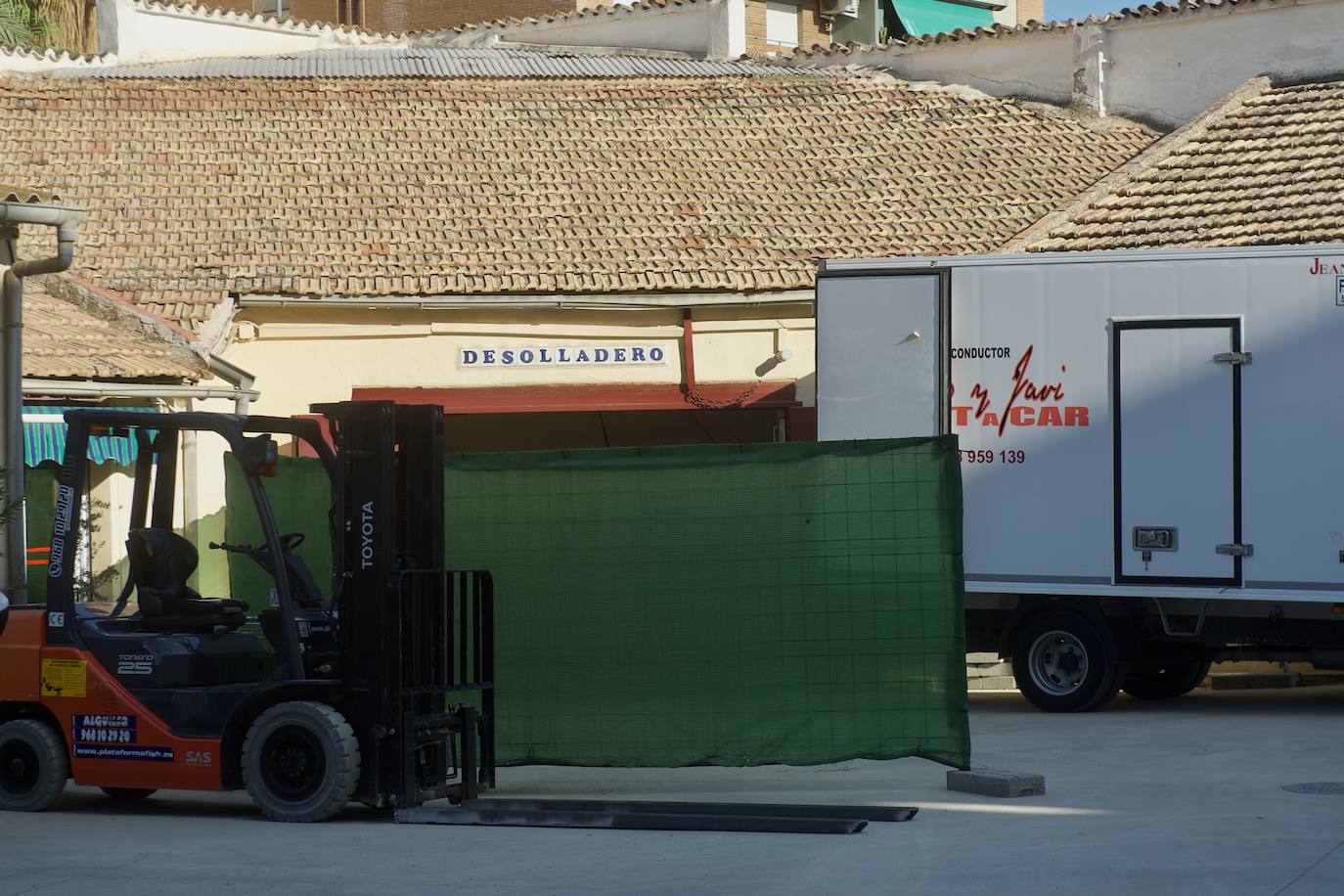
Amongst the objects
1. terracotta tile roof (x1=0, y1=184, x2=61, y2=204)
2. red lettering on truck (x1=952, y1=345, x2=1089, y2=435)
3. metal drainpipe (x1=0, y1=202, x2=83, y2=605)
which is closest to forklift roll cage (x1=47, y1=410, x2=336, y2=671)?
metal drainpipe (x1=0, y1=202, x2=83, y2=605)

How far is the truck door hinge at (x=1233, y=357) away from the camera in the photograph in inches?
506

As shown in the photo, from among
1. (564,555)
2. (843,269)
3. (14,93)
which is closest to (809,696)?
(564,555)

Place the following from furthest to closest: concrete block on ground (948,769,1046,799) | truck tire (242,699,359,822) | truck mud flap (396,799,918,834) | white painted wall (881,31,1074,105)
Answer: white painted wall (881,31,1074,105), concrete block on ground (948,769,1046,799), truck tire (242,699,359,822), truck mud flap (396,799,918,834)

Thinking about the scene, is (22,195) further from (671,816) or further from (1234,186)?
(1234,186)

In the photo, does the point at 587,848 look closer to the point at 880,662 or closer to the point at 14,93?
the point at 880,662

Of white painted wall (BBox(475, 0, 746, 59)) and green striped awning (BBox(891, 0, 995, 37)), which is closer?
white painted wall (BBox(475, 0, 746, 59))

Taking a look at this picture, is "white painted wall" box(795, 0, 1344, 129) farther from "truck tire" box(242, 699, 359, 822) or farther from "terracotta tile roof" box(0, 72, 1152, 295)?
"truck tire" box(242, 699, 359, 822)

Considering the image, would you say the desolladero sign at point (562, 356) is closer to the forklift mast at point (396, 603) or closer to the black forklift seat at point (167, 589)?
the black forklift seat at point (167, 589)

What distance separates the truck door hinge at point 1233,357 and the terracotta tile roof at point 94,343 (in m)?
10.5

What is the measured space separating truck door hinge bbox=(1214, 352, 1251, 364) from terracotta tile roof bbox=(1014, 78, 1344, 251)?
6.75m

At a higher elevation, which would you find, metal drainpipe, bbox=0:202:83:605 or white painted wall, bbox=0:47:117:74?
white painted wall, bbox=0:47:117:74

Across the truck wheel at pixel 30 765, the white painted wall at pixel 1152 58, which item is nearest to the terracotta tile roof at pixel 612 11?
the white painted wall at pixel 1152 58

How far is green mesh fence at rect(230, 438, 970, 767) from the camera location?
9961 mm

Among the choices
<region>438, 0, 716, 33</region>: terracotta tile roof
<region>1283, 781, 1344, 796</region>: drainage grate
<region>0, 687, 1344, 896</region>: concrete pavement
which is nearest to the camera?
<region>0, 687, 1344, 896</region>: concrete pavement
